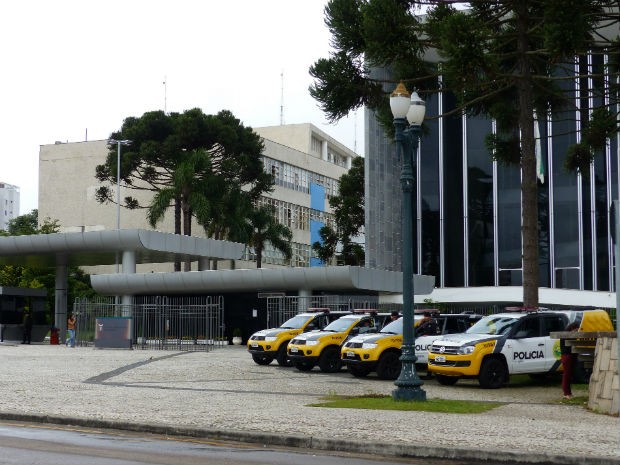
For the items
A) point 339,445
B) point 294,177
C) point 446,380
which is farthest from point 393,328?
point 294,177

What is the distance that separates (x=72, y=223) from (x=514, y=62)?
6061 centimetres

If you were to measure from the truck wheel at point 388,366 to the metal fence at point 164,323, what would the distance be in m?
16.8

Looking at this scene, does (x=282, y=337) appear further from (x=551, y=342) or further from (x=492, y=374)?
(x=551, y=342)

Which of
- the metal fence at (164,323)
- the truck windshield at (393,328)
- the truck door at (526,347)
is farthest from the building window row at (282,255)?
the truck door at (526,347)

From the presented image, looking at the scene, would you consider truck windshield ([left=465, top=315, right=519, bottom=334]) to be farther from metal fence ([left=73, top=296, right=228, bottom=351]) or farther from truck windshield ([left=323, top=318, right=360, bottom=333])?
metal fence ([left=73, top=296, right=228, bottom=351])

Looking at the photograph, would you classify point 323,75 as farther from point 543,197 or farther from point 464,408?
point 543,197

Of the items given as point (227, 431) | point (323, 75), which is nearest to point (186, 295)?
point (323, 75)

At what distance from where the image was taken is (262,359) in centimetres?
3045

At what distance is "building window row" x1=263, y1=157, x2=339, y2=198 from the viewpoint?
82.2m

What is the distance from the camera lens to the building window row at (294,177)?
270 feet

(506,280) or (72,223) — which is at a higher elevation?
(72,223)

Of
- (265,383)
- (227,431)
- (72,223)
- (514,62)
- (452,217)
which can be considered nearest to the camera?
(227,431)

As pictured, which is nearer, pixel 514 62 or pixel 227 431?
pixel 227 431

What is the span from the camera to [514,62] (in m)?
29.0
